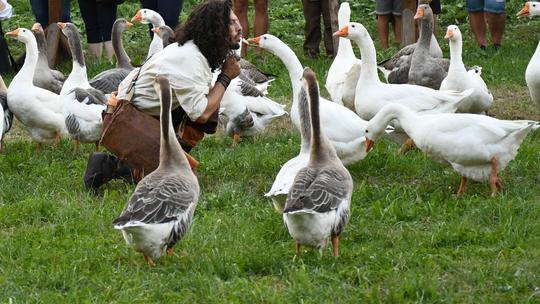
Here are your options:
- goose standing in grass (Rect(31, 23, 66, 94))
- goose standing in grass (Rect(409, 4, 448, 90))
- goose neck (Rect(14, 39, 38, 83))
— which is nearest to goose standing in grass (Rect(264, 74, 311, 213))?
goose standing in grass (Rect(409, 4, 448, 90))

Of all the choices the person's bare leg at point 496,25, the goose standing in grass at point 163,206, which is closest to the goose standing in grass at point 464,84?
the goose standing in grass at point 163,206

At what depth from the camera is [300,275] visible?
6188 mm

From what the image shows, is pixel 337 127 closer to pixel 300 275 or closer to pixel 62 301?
pixel 300 275

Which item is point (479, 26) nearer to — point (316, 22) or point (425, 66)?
point (316, 22)

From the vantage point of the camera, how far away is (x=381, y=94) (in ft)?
32.1

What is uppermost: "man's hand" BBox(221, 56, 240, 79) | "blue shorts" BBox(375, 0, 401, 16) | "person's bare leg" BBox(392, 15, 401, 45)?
"man's hand" BBox(221, 56, 240, 79)

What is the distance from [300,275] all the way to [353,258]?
21.9 inches

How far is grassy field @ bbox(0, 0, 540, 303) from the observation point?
6090mm

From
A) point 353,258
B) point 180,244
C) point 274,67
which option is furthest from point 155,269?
point 274,67

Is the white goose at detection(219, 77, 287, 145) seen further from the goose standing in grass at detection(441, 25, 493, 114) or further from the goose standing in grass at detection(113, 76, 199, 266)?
the goose standing in grass at detection(113, 76, 199, 266)

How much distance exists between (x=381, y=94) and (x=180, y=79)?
2533 millimetres

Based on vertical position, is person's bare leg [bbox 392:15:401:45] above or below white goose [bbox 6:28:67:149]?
below

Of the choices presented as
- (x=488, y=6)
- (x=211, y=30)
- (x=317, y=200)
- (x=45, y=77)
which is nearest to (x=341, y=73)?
(x=211, y=30)

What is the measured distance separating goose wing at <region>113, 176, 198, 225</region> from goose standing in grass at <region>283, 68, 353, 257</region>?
24.9 inches
